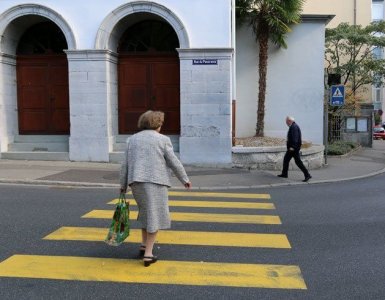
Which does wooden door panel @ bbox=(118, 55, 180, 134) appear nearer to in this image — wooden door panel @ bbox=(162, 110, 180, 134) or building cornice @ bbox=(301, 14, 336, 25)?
wooden door panel @ bbox=(162, 110, 180, 134)

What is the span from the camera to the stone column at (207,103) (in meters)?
14.3

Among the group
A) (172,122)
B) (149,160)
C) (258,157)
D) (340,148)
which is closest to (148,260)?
(149,160)

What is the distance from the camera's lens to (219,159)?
47.3 ft

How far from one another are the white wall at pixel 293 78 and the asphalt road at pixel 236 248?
28.8ft

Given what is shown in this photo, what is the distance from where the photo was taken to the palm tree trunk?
17.6m

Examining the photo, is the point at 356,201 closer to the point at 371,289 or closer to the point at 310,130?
the point at 371,289

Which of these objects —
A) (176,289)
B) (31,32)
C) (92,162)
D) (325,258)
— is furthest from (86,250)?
(31,32)

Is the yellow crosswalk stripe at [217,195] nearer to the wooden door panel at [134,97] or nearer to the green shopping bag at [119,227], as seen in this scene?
the green shopping bag at [119,227]

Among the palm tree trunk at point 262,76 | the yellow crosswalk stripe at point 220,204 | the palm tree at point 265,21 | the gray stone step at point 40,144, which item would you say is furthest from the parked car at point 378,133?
the yellow crosswalk stripe at point 220,204

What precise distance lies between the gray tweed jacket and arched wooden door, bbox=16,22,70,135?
11364 mm

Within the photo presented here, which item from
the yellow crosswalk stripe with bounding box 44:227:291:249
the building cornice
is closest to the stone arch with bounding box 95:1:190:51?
the building cornice

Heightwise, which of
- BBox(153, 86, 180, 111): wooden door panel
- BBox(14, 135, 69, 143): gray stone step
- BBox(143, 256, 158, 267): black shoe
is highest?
BBox(153, 86, 180, 111): wooden door panel

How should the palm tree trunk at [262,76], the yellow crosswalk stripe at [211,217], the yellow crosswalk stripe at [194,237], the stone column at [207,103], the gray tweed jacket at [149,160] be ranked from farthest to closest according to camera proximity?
the palm tree trunk at [262,76]
the stone column at [207,103]
the yellow crosswalk stripe at [211,217]
the yellow crosswalk stripe at [194,237]
the gray tweed jacket at [149,160]

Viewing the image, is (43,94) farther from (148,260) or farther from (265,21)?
(148,260)
